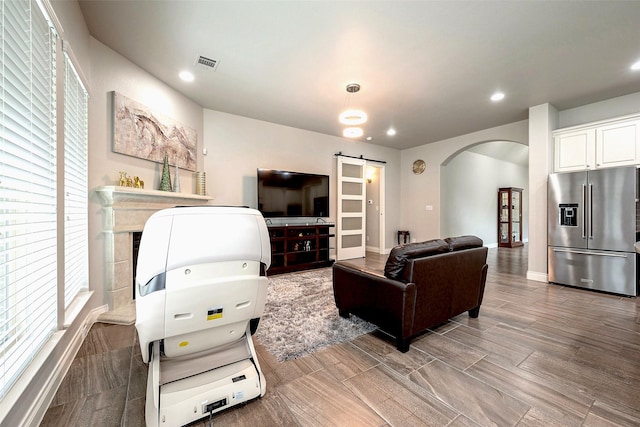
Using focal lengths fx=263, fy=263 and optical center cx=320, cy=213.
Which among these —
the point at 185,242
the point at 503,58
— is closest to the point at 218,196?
the point at 185,242

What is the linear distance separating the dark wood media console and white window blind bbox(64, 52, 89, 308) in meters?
2.40

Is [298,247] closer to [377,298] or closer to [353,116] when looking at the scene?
[353,116]

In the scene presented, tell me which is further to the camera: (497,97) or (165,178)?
(497,97)

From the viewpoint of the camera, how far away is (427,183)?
6.40 meters

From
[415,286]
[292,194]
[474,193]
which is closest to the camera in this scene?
[415,286]

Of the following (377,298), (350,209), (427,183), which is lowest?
(377,298)

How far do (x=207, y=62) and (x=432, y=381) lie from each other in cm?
360

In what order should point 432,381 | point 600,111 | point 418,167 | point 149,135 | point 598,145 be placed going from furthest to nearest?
point 418,167 < point 600,111 < point 598,145 < point 149,135 < point 432,381

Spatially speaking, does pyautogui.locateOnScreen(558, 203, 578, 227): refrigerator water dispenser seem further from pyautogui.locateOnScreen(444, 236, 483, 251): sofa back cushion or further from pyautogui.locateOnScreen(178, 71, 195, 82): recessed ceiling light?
pyautogui.locateOnScreen(178, 71, 195, 82): recessed ceiling light

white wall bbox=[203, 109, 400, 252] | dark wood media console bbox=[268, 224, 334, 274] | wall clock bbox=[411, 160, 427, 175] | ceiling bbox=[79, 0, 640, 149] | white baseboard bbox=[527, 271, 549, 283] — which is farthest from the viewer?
wall clock bbox=[411, 160, 427, 175]

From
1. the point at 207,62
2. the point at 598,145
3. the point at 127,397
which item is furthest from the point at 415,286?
the point at 598,145

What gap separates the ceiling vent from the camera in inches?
113

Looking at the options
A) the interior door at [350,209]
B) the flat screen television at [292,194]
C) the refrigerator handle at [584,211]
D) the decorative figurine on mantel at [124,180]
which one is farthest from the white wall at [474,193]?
the decorative figurine on mantel at [124,180]

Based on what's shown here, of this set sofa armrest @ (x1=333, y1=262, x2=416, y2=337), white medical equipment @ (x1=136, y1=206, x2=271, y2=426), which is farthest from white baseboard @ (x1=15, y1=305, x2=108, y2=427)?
sofa armrest @ (x1=333, y1=262, x2=416, y2=337)
